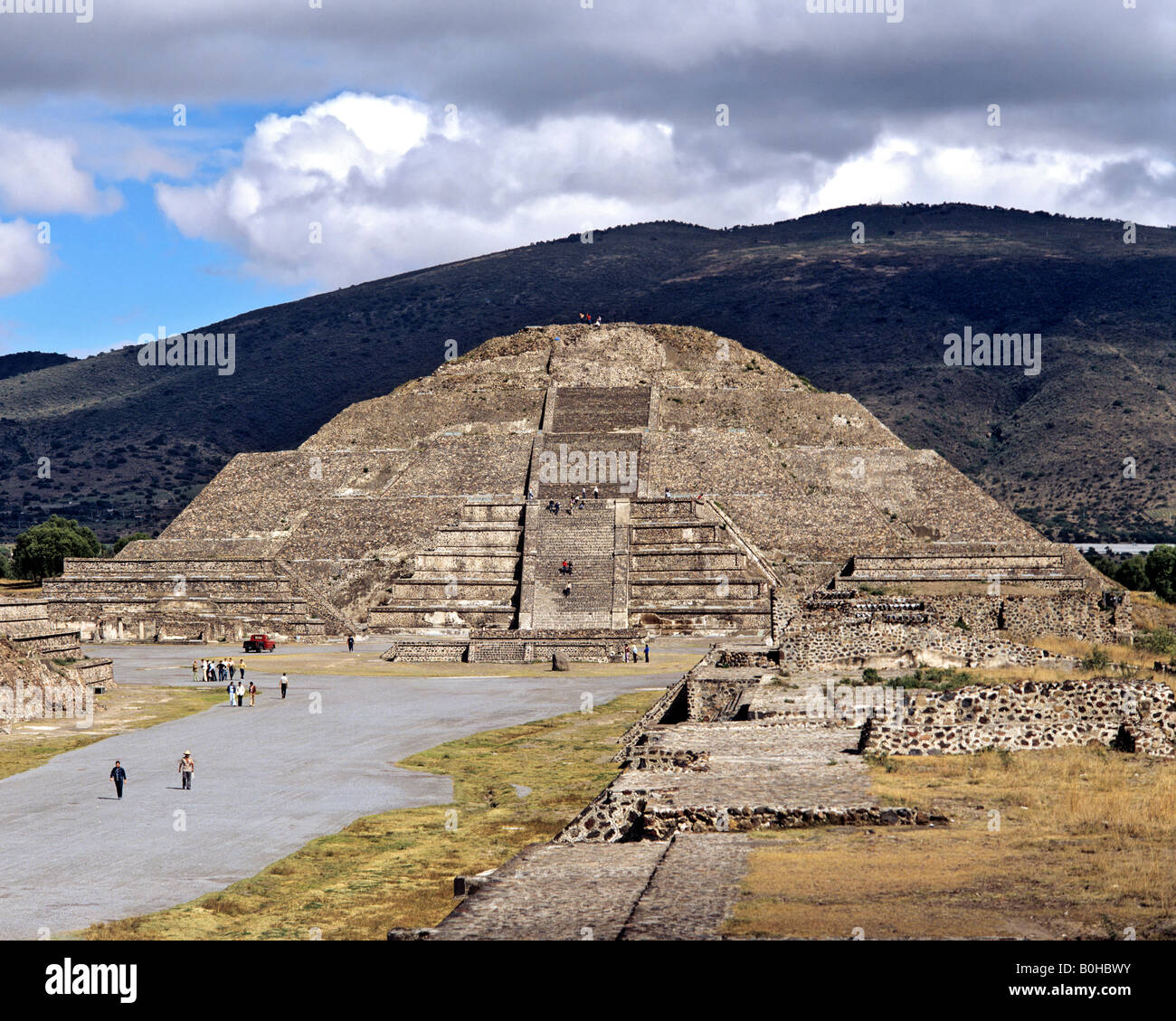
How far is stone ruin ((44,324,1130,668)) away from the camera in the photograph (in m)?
51.9

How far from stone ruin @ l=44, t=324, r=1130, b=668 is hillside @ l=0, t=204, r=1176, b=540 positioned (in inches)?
1909

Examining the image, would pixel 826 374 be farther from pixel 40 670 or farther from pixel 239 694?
pixel 40 670

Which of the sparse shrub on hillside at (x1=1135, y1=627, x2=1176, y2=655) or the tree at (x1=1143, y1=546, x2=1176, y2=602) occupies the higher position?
the tree at (x1=1143, y1=546, x2=1176, y2=602)

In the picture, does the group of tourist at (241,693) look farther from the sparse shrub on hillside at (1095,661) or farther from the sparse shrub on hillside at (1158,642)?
the sparse shrub on hillside at (1158,642)

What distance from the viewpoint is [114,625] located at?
185 feet


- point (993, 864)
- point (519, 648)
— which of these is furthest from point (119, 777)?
point (519, 648)

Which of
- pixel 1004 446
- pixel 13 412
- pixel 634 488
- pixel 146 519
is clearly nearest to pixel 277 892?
pixel 634 488

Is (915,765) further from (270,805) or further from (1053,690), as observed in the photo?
(270,805)

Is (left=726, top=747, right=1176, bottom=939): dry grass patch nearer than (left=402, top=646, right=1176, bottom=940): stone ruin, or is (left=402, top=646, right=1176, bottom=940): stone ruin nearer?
(left=726, top=747, right=1176, bottom=939): dry grass patch

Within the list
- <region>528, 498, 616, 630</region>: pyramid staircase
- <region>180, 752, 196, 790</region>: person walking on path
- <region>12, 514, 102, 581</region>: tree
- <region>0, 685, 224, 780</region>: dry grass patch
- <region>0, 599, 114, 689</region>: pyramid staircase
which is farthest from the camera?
<region>12, 514, 102, 581</region>: tree

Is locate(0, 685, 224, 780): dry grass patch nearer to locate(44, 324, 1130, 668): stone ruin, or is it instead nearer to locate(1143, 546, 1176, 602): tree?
locate(44, 324, 1130, 668): stone ruin

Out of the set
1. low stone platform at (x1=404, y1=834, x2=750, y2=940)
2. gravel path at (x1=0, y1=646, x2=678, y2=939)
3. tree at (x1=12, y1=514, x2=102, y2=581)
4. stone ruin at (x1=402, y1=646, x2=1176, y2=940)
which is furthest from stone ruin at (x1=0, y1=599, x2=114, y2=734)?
tree at (x1=12, y1=514, x2=102, y2=581)

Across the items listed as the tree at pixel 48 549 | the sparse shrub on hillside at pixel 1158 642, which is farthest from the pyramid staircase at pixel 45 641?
the tree at pixel 48 549

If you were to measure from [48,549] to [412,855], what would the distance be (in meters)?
62.4
